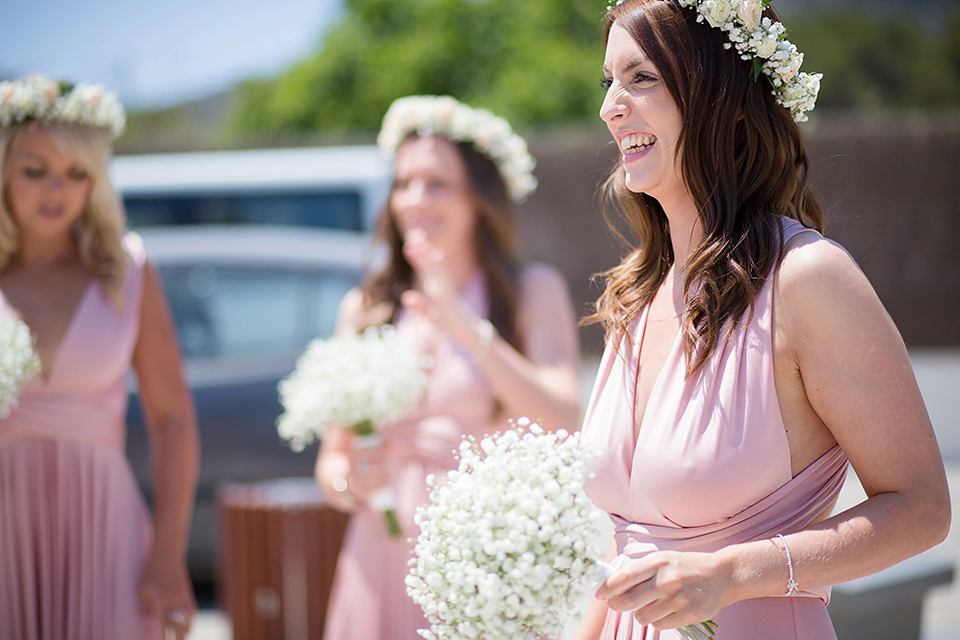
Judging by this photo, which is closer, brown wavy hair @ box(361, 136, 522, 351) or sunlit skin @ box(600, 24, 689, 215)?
sunlit skin @ box(600, 24, 689, 215)

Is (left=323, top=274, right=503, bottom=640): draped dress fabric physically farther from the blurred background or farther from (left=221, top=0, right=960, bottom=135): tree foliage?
(left=221, top=0, right=960, bottom=135): tree foliage

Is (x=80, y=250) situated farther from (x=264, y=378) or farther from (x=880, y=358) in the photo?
(x=264, y=378)

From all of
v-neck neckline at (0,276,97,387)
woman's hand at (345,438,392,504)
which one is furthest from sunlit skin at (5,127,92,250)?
woman's hand at (345,438,392,504)

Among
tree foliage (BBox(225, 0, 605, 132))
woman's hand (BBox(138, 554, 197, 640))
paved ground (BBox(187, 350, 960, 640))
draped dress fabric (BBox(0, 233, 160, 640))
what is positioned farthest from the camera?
tree foliage (BBox(225, 0, 605, 132))

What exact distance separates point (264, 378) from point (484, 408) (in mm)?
3214

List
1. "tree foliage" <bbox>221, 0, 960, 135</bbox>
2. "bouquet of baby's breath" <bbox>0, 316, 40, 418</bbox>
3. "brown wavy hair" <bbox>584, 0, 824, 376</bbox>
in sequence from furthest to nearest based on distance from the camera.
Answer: "tree foliage" <bbox>221, 0, 960, 135</bbox>, "bouquet of baby's breath" <bbox>0, 316, 40, 418</bbox>, "brown wavy hair" <bbox>584, 0, 824, 376</bbox>

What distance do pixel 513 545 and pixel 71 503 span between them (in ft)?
6.51

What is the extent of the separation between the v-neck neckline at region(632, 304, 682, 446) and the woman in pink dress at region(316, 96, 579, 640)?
3.53 feet

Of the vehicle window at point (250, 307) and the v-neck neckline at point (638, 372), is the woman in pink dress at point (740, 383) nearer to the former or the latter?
the v-neck neckline at point (638, 372)

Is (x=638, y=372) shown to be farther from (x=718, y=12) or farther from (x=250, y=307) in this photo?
(x=250, y=307)

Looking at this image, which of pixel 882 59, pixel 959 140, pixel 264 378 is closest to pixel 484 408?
pixel 264 378

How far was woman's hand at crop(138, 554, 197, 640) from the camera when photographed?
3.03 m

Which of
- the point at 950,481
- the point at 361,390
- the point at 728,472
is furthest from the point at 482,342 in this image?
the point at 950,481

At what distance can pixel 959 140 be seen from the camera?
1798 centimetres
